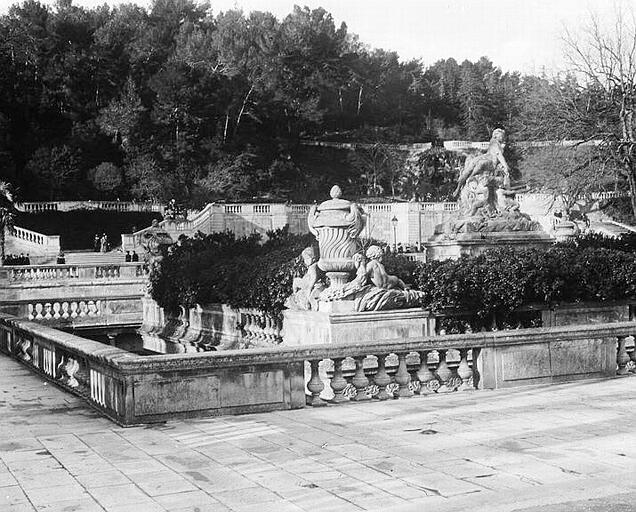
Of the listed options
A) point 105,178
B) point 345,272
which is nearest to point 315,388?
point 345,272

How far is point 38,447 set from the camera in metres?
7.38

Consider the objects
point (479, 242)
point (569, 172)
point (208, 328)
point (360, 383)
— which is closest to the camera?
point (360, 383)

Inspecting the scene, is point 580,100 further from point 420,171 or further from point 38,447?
point 420,171

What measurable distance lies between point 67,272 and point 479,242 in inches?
700

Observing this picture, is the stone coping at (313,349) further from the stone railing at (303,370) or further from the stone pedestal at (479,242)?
the stone pedestal at (479,242)

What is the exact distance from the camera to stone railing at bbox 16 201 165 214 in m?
63.1

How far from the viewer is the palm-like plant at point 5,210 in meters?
47.1

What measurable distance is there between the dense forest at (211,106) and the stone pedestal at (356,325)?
39.4 metres

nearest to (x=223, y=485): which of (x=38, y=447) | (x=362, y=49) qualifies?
(x=38, y=447)

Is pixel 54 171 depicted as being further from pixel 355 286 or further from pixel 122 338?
pixel 355 286

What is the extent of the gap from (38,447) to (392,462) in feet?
9.01

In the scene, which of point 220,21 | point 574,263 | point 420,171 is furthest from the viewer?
point 220,21

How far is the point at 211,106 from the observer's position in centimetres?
8475

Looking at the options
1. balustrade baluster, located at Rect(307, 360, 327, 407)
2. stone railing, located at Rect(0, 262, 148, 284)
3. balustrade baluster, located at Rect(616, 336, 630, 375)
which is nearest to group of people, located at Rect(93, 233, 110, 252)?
stone railing, located at Rect(0, 262, 148, 284)
